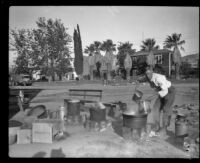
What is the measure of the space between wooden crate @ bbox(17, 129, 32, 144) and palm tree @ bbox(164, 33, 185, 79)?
10.9 feet

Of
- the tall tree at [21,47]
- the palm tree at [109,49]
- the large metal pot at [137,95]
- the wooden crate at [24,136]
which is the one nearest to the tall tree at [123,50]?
the palm tree at [109,49]

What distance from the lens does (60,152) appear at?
426cm

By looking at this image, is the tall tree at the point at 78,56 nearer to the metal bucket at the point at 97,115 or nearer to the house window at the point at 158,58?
the metal bucket at the point at 97,115

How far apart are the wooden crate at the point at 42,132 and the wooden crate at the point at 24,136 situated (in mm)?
97

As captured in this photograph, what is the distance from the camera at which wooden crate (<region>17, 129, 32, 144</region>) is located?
4.53 m

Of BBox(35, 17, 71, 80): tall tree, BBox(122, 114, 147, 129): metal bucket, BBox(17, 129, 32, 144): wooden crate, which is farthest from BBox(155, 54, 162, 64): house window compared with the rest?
BBox(17, 129, 32, 144): wooden crate

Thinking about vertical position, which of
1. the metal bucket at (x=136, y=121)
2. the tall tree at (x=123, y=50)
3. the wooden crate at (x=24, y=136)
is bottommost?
the wooden crate at (x=24, y=136)

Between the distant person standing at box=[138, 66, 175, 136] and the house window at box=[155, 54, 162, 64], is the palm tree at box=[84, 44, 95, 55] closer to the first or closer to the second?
the distant person standing at box=[138, 66, 175, 136]

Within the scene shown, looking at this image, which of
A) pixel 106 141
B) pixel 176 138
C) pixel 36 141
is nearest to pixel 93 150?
pixel 106 141

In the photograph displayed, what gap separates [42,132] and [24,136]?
0.37m

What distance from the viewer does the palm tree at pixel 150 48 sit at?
4.97 m

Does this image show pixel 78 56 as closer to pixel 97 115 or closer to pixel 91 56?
pixel 91 56

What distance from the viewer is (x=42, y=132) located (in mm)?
4520

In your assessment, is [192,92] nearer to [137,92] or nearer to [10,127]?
[137,92]
